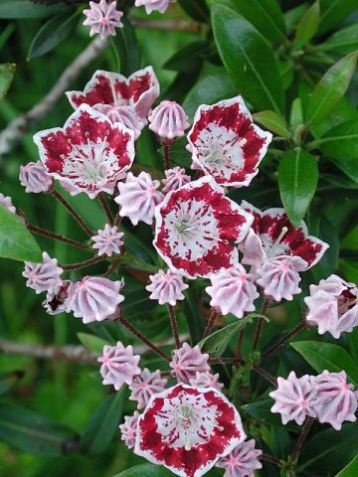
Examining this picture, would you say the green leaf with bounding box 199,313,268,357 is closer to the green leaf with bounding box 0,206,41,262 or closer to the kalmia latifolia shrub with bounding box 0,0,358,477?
the kalmia latifolia shrub with bounding box 0,0,358,477

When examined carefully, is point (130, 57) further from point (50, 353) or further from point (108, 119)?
point (50, 353)

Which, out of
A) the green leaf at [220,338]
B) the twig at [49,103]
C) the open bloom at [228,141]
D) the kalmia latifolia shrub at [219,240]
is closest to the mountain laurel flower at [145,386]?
the kalmia latifolia shrub at [219,240]

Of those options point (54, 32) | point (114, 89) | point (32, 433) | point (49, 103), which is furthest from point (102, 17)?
point (32, 433)

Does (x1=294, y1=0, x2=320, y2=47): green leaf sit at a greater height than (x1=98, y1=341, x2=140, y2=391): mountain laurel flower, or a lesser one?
greater

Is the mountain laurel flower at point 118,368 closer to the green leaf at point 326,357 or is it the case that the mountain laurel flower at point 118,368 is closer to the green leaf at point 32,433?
the green leaf at point 326,357

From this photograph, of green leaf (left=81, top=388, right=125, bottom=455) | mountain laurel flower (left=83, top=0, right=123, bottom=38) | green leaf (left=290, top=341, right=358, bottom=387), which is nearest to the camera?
green leaf (left=290, top=341, right=358, bottom=387)

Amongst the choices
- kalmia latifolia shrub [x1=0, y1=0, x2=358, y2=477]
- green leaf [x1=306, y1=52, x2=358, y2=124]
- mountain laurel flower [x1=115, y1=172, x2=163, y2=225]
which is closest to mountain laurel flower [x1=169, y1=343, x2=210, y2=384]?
kalmia latifolia shrub [x1=0, y1=0, x2=358, y2=477]

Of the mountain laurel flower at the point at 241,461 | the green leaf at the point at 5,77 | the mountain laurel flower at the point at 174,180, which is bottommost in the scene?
the mountain laurel flower at the point at 241,461
